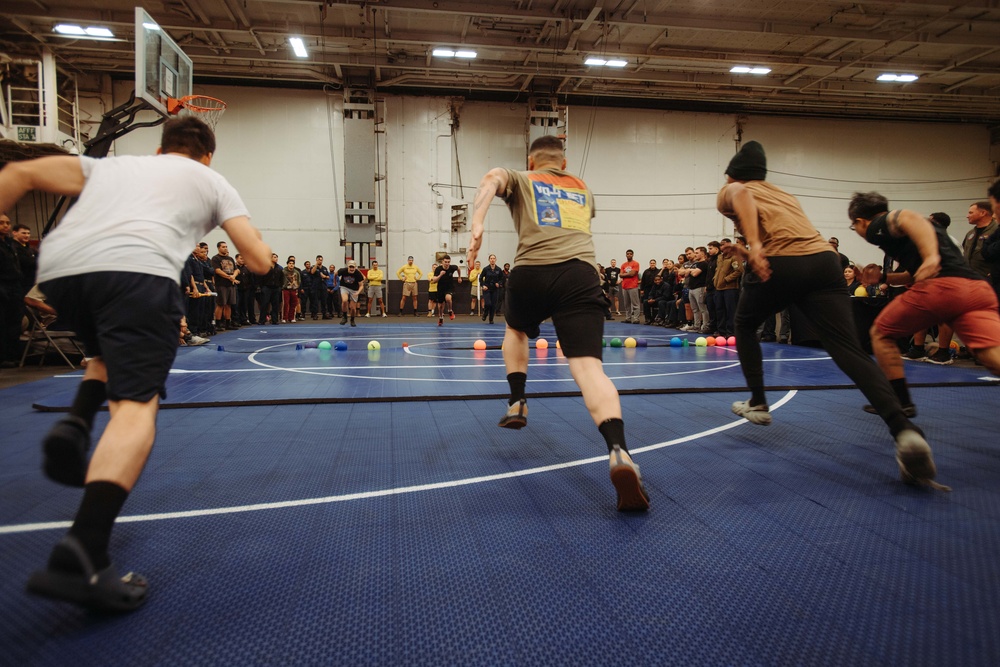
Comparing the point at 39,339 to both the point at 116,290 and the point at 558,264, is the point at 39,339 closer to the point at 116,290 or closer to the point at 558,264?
the point at 116,290

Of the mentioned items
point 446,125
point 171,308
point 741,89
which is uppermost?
point 741,89

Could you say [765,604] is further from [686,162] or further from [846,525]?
[686,162]

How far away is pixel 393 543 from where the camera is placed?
209 cm

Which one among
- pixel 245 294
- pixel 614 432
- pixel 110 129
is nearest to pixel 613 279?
pixel 245 294

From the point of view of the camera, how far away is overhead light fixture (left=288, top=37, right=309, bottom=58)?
15.5 m

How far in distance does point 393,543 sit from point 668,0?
16.8 metres

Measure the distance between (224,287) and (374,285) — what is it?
229 inches

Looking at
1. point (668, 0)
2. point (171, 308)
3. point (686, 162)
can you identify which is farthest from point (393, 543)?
point (686, 162)

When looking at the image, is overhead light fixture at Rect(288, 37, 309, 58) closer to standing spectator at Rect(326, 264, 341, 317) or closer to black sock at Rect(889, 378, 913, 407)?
standing spectator at Rect(326, 264, 341, 317)

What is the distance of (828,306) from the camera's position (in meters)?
3.06

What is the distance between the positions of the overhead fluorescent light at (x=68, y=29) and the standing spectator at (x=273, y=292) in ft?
25.9

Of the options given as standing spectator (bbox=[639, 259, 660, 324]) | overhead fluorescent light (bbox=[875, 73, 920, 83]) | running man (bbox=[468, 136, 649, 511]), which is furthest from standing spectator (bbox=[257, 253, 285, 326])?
overhead fluorescent light (bbox=[875, 73, 920, 83])

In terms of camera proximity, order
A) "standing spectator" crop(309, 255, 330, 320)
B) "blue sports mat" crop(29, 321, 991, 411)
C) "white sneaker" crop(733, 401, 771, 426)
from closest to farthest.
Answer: "white sneaker" crop(733, 401, 771, 426)
"blue sports mat" crop(29, 321, 991, 411)
"standing spectator" crop(309, 255, 330, 320)

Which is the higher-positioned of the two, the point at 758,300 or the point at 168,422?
the point at 758,300
